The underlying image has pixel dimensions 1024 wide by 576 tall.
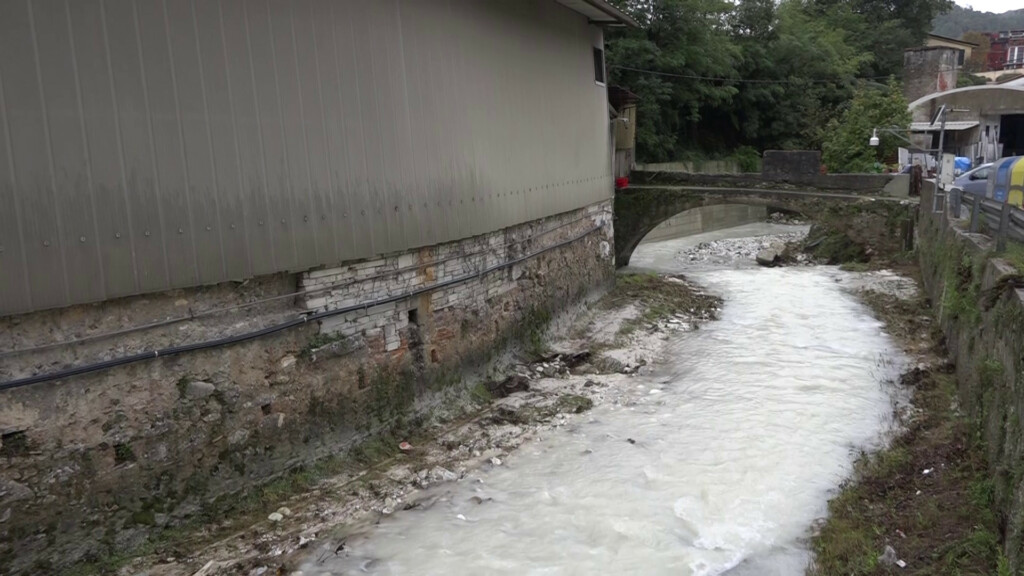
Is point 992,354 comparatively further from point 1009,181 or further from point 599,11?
point 1009,181

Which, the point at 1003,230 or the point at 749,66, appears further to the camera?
the point at 749,66

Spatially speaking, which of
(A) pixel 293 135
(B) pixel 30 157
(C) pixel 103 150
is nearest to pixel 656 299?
(A) pixel 293 135

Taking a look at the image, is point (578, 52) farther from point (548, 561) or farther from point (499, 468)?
point (548, 561)

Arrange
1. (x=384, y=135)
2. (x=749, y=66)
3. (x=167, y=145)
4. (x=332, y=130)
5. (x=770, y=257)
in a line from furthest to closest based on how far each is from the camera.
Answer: (x=749, y=66) → (x=770, y=257) → (x=384, y=135) → (x=332, y=130) → (x=167, y=145)

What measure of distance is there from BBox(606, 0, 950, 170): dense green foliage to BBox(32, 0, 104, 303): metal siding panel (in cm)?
2278

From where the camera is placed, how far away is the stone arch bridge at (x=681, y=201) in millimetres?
19281

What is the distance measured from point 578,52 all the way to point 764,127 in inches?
924

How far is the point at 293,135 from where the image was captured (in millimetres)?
6340

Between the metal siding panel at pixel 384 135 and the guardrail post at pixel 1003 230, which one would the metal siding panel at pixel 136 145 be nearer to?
the metal siding panel at pixel 384 135

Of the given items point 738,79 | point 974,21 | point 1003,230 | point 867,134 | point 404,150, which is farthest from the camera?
point 974,21

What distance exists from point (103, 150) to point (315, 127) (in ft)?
6.22

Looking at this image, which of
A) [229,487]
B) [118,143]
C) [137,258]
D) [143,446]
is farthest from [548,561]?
[118,143]

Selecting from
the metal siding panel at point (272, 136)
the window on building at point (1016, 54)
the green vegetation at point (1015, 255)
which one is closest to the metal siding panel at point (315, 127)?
the metal siding panel at point (272, 136)

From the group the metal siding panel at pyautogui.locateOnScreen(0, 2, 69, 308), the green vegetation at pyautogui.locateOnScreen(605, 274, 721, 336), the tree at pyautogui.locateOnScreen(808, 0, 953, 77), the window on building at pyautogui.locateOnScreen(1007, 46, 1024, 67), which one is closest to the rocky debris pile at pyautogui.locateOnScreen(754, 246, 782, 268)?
the green vegetation at pyautogui.locateOnScreen(605, 274, 721, 336)
